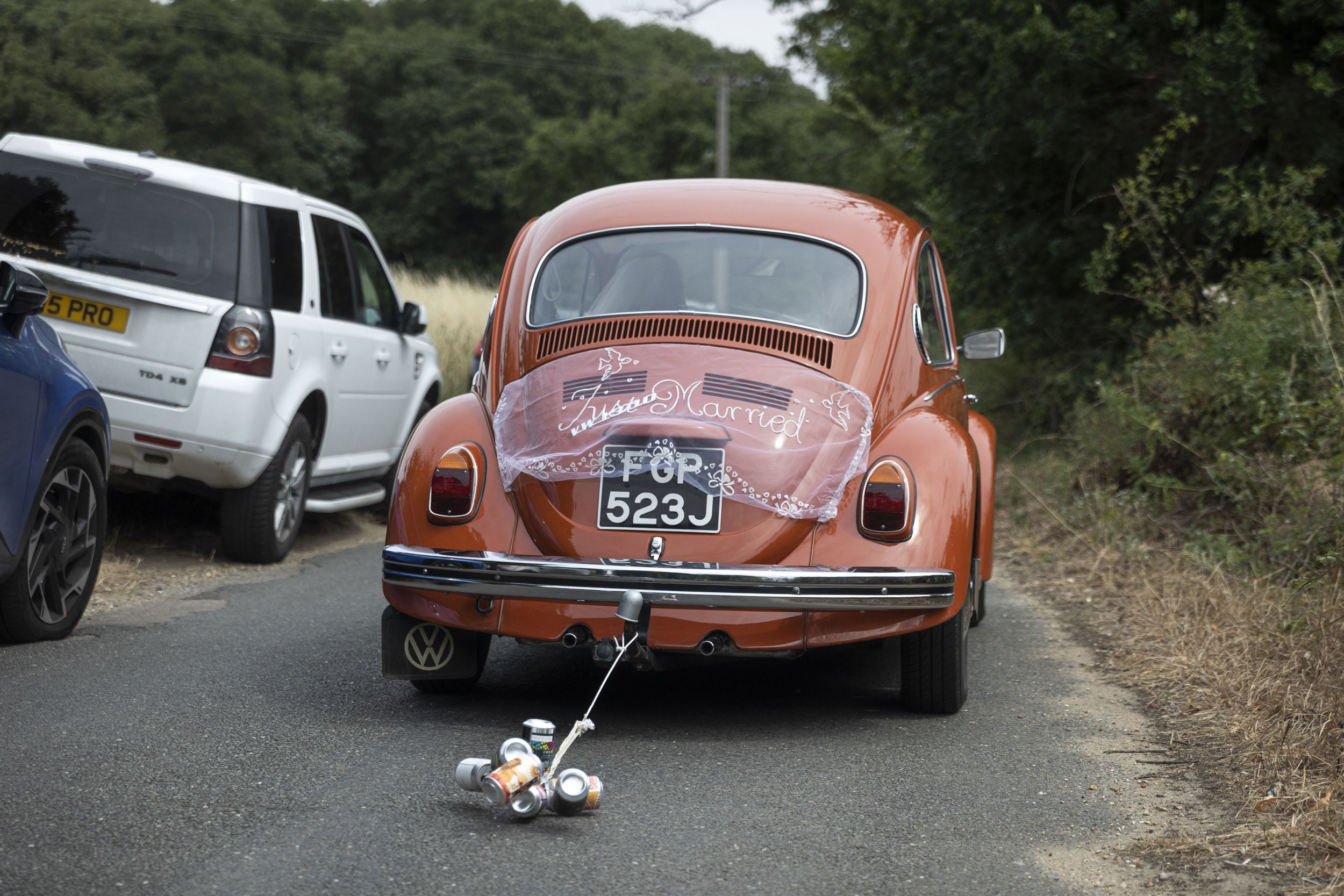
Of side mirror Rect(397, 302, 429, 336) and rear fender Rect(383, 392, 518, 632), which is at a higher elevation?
side mirror Rect(397, 302, 429, 336)

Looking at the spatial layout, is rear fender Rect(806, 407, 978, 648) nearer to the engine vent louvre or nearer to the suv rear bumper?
the engine vent louvre

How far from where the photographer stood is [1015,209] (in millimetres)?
14297

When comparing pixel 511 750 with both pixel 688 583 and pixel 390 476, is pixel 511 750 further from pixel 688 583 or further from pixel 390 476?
pixel 390 476

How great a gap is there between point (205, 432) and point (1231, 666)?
4884 millimetres

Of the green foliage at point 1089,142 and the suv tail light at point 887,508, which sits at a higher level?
the green foliage at point 1089,142

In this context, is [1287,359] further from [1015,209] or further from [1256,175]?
[1015,209]

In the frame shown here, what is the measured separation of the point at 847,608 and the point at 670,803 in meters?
0.90

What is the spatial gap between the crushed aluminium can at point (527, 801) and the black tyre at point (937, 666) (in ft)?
5.43

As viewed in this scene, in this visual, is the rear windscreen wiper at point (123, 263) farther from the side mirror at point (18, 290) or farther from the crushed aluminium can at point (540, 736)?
the crushed aluminium can at point (540, 736)

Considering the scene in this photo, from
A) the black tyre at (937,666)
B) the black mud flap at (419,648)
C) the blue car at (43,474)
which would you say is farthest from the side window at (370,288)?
the black tyre at (937,666)

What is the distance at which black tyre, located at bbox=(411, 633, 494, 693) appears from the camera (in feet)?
17.0

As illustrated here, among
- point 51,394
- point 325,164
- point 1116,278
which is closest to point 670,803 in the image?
A: point 51,394

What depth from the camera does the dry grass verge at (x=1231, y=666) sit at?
12.4 feet

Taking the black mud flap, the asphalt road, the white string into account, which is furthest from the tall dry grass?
the white string
